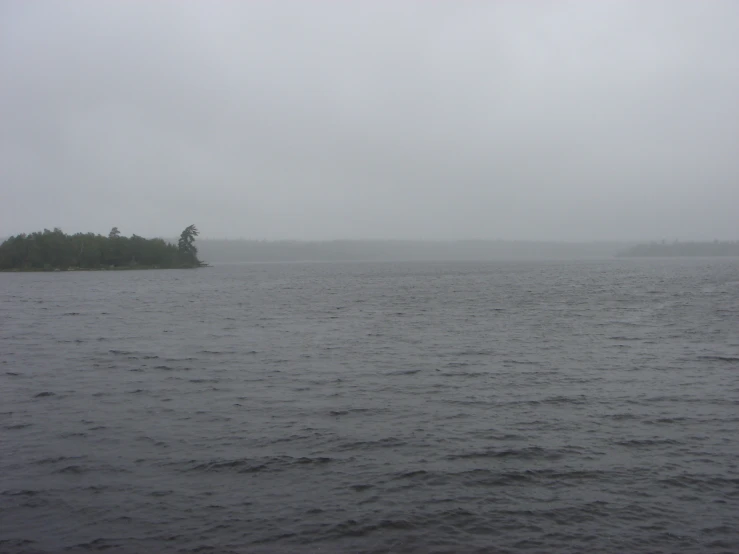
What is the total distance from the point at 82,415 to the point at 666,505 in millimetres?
18321

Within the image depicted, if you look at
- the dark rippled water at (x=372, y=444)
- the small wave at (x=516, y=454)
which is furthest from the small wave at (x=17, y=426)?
the small wave at (x=516, y=454)

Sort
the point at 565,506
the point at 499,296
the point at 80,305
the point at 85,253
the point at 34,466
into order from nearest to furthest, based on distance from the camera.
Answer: the point at 565,506 < the point at 34,466 < the point at 80,305 < the point at 499,296 < the point at 85,253

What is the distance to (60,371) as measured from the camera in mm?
28844

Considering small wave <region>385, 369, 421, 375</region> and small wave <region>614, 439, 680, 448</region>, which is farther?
small wave <region>385, 369, 421, 375</region>

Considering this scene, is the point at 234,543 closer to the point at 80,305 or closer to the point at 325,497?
the point at 325,497

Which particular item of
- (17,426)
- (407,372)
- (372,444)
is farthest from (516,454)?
(17,426)

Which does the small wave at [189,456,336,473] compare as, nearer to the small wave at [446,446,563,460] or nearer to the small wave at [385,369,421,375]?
the small wave at [446,446,563,460]

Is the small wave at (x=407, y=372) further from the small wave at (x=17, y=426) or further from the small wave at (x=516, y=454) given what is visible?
the small wave at (x=17, y=426)

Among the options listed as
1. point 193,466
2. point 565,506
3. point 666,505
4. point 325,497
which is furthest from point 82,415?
point 666,505

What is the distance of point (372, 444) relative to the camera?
18.1 meters

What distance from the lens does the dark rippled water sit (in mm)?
12844

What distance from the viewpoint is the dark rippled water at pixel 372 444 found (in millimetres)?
12844

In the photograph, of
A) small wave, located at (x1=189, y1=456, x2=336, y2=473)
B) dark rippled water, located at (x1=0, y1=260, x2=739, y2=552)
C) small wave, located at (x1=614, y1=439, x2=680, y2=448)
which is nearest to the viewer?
dark rippled water, located at (x1=0, y1=260, x2=739, y2=552)

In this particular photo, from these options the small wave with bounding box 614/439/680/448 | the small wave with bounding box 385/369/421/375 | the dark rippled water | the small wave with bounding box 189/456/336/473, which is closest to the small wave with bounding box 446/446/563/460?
the dark rippled water
